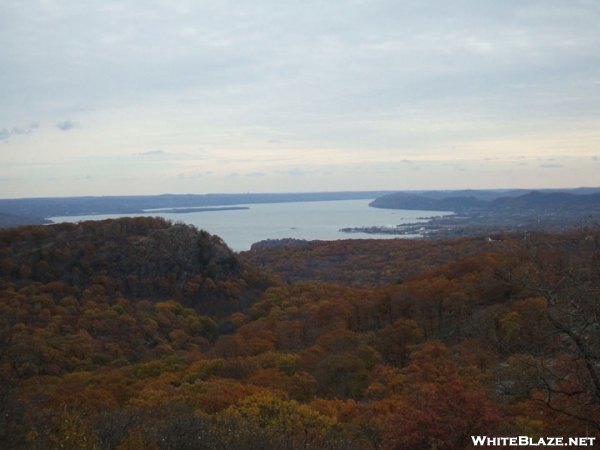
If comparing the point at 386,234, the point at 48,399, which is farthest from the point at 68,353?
the point at 386,234

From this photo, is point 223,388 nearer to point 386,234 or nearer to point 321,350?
point 321,350

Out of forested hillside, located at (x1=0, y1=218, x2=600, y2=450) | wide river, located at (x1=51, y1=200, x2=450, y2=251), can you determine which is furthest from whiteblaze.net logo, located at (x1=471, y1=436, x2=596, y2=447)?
wide river, located at (x1=51, y1=200, x2=450, y2=251)

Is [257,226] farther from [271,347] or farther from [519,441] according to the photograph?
[519,441]

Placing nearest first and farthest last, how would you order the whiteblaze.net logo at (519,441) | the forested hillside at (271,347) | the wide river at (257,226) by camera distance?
the whiteblaze.net logo at (519,441), the forested hillside at (271,347), the wide river at (257,226)

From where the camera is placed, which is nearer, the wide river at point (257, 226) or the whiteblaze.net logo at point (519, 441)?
the whiteblaze.net logo at point (519, 441)

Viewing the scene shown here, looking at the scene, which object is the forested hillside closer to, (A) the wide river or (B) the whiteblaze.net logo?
(B) the whiteblaze.net logo

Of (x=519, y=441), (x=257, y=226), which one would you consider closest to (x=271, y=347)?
(x=519, y=441)

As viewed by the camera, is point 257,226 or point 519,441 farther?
point 257,226

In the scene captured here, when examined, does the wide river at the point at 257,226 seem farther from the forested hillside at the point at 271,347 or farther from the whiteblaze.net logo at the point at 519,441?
the whiteblaze.net logo at the point at 519,441

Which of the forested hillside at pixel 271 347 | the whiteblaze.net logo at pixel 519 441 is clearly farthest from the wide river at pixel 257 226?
the whiteblaze.net logo at pixel 519 441
